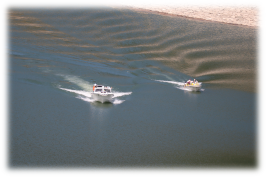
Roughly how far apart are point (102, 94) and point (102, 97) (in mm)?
158

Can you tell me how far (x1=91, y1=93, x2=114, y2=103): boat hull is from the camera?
35.4ft

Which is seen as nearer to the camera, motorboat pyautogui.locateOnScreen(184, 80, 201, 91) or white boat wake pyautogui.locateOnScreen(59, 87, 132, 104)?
white boat wake pyautogui.locateOnScreen(59, 87, 132, 104)

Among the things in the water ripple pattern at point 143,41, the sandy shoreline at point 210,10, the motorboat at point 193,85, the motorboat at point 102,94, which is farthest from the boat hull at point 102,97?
the sandy shoreline at point 210,10

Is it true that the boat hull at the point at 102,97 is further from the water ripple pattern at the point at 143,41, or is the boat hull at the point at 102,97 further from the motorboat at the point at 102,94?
the water ripple pattern at the point at 143,41

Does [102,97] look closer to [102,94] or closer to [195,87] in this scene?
[102,94]

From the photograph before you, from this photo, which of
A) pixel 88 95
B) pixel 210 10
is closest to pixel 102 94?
pixel 88 95

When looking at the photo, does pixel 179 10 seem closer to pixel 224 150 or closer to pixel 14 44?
pixel 14 44

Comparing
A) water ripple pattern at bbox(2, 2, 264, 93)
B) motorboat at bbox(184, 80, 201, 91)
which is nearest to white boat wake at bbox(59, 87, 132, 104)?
water ripple pattern at bbox(2, 2, 264, 93)

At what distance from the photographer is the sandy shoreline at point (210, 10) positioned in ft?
58.1

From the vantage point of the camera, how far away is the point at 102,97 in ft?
35.7

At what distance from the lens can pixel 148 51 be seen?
50.3 feet

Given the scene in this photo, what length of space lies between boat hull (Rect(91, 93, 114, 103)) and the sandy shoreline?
334 inches

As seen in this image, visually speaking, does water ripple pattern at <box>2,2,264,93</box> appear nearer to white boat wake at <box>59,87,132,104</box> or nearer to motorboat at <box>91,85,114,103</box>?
white boat wake at <box>59,87,132,104</box>

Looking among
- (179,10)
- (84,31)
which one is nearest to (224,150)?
(84,31)
